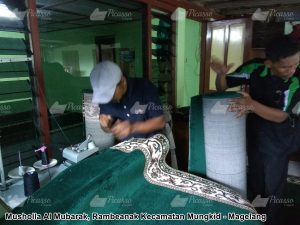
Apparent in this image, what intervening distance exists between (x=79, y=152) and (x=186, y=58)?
260 cm

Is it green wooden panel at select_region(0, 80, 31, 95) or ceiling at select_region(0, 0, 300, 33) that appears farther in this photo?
ceiling at select_region(0, 0, 300, 33)

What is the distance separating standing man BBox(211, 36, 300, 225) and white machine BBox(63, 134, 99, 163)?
1073 millimetres

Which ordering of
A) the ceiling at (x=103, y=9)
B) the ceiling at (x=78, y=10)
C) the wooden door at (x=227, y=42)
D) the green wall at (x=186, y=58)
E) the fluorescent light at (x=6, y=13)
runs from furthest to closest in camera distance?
the wooden door at (x=227, y=42) → the green wall at (x=186, y=58) → the ceiling at (x=103, y=9) → the ceiling at (x=78, y=10) → the fluorescent light at (x=6, y=13)

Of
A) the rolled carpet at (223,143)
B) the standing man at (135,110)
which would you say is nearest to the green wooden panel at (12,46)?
the standing man at (135,110)

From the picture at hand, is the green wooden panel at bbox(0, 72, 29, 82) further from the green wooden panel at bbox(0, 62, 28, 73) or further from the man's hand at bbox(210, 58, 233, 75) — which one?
the man's hand at bbox(210, 58, 233, 75)

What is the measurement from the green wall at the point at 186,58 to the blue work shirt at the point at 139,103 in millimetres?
1879

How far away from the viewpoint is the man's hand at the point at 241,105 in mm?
1495

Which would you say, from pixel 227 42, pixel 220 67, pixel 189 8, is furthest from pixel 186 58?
pixel 220 67

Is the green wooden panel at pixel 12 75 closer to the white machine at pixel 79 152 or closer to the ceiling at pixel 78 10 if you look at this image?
the ceiling at pixel 78 10

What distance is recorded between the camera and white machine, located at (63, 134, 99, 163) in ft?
5.62

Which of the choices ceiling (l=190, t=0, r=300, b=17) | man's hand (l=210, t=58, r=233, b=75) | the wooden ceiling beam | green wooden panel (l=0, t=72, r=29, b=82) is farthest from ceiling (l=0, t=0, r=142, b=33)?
man's hand (l=210, t=58, r=233, b=75)

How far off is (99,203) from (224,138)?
95 cm

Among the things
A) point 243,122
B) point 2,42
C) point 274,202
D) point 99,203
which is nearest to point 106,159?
point 99,203

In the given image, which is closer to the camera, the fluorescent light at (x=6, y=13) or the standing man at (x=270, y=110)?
the standing man at (x=270, y=110)
